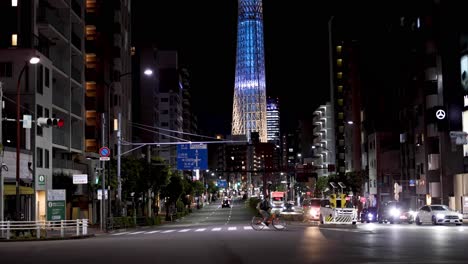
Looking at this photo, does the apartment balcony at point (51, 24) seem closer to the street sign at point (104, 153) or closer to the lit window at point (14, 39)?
the lit window at point (14, 39)

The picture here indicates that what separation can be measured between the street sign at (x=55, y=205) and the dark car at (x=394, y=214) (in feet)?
92.0

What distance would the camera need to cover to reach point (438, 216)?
48.7 metres

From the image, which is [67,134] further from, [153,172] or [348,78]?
[348,78]

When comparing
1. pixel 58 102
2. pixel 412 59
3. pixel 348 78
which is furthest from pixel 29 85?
pixel 348 78

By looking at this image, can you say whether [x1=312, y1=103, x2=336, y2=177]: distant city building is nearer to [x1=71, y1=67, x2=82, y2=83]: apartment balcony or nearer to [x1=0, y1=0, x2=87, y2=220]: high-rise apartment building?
[x1=71, y1=67, x2=82, y2=83]: apartment balcony

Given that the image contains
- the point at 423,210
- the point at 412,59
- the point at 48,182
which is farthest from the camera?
the point at 412,59

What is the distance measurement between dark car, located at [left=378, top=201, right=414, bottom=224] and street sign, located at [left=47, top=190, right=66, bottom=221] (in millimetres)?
28036

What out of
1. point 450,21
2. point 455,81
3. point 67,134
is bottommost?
point 67,134

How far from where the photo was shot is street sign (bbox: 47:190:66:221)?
44406mm

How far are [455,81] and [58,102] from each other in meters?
41.3

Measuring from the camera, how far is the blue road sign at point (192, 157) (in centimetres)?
6881

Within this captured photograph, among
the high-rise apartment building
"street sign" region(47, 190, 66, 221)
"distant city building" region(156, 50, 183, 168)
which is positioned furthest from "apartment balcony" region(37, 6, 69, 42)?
"distant city building" region(156, 50, 183, 168)

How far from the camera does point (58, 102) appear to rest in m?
64.2

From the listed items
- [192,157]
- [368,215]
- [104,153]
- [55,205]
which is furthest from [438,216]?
[192,157]
